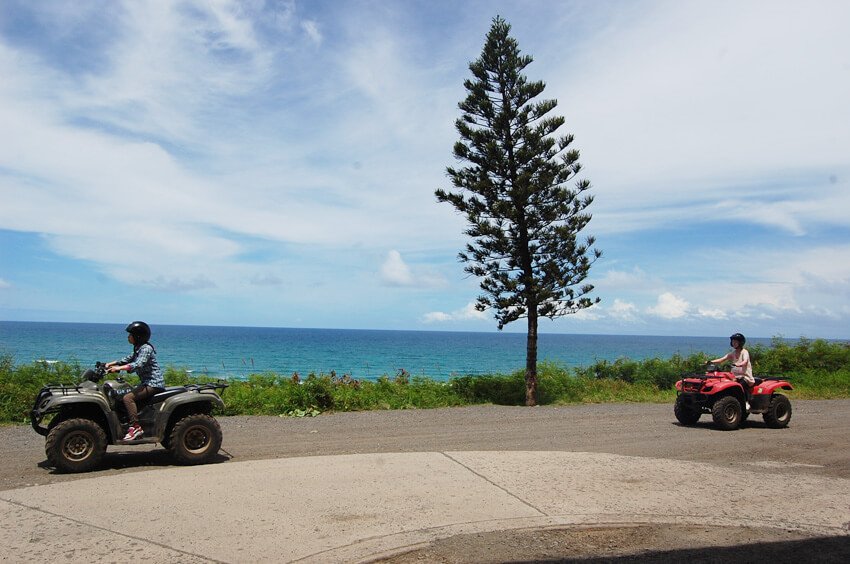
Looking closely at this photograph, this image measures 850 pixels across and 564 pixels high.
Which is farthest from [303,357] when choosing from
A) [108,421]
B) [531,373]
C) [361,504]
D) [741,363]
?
[361,504]

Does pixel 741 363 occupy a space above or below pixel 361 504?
above

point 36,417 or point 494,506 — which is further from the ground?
point 36,417

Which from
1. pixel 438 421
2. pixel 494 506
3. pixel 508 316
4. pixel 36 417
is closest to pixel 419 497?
pixel 494 506

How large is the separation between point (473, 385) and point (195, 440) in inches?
398

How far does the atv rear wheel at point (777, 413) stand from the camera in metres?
12.4

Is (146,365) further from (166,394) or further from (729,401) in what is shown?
(729,401)

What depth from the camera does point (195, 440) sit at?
28.0 ft

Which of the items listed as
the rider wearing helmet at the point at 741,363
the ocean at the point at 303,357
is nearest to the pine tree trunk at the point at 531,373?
the ocean at the point at 303,357

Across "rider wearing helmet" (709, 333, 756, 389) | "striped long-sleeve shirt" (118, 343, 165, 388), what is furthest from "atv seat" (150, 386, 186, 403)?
"rider wearing helmet" (709, 333, 756, 389)

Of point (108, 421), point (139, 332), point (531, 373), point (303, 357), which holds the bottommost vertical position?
point (303, 357)

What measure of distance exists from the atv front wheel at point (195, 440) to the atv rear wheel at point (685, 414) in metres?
8.62

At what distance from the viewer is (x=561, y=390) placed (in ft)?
61.2

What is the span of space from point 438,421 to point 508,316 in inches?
208

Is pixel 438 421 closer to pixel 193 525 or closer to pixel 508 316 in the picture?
pixel 508 316
